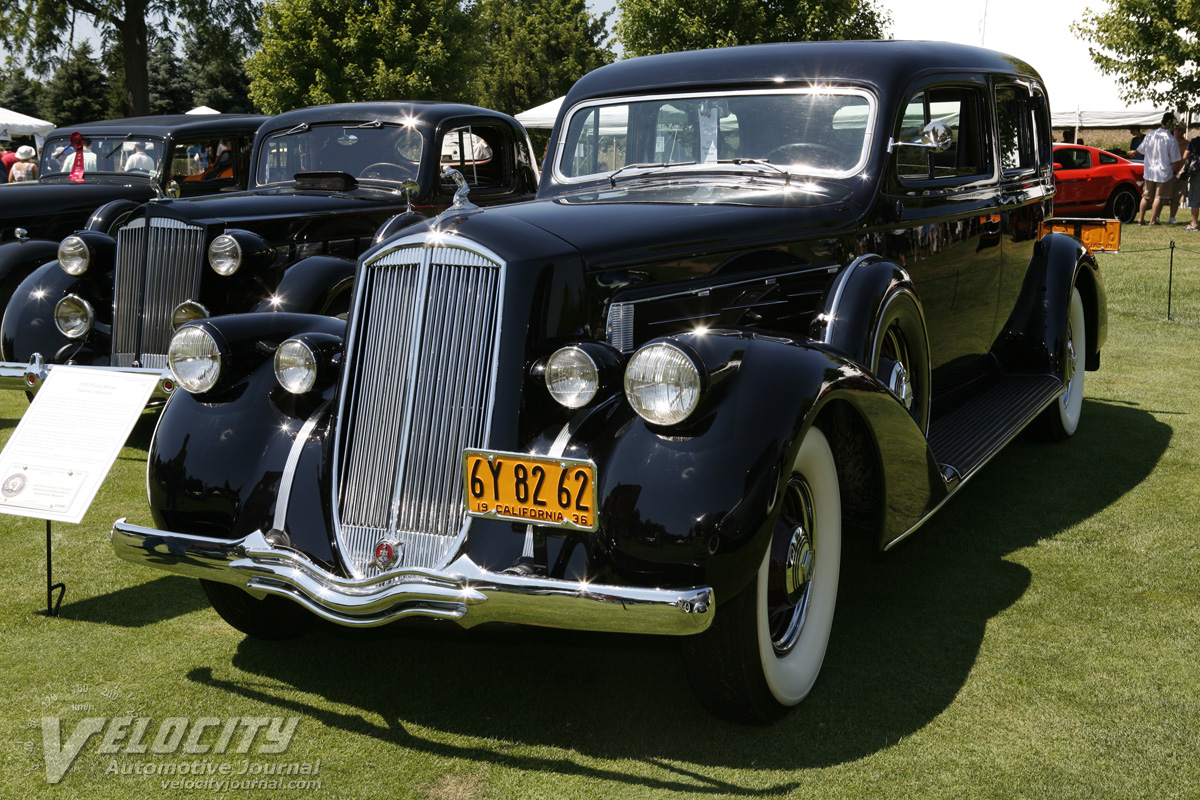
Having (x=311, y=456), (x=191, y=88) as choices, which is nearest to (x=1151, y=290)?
(x=311, y=456)

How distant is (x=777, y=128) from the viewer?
4312mm

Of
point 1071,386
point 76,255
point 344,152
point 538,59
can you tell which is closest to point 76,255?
point 76,255

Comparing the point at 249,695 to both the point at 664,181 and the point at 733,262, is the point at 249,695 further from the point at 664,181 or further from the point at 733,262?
the point at 664,181

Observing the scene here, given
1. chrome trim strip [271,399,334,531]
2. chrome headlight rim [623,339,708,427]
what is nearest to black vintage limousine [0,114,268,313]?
chrome trim strip [271,399,334,531]

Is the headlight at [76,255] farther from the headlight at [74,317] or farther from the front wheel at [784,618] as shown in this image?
the front wheel at [784,618]

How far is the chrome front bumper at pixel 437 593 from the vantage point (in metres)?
2.46

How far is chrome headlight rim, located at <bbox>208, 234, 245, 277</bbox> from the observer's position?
6008mm

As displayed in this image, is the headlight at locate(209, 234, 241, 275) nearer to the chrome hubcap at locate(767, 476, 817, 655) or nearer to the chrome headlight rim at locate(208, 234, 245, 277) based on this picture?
the chrome headlight rim at locate(208, 234, 245, 277)

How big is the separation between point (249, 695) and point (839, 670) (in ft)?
6.02

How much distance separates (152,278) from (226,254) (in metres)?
0.45

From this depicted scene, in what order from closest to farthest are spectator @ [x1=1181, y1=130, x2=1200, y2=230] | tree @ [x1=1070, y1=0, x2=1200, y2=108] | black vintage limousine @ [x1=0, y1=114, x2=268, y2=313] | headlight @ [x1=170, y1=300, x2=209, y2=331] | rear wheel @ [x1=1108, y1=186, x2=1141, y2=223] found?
A: headlight @ [x1=170, y1=300, x2=209, y2=331] < black vintage limousine @ [x1=0, y1=114, x2=268, y2=313] < spectator @ [x1=1181, y1=130, x2=1200, y2=230] < rear wheel @ [x1=1108, y1=186, x2=1141, y2=223] < tree @ [x1=1070, y1=0, x2=1200, y2=108]

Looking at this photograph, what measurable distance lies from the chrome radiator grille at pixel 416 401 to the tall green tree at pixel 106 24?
24.1 meters

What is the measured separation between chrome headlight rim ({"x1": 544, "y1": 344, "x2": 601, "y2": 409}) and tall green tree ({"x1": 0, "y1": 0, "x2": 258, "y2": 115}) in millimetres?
24494

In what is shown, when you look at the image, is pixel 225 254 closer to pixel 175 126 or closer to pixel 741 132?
pixel 741 132
